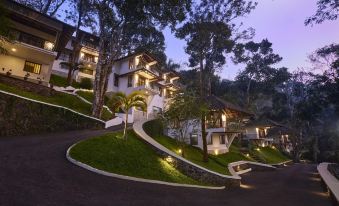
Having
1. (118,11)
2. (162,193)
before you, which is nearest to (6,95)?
(162,193)

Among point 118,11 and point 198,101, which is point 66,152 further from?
point 118,11

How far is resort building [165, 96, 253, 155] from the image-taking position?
34.3 m

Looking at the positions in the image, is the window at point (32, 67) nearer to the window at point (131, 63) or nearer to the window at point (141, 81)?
the window at point (131, 63)

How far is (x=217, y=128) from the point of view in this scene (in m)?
34.9

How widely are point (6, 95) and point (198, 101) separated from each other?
18157 millimetres

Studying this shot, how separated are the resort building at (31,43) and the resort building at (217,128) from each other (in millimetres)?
18564

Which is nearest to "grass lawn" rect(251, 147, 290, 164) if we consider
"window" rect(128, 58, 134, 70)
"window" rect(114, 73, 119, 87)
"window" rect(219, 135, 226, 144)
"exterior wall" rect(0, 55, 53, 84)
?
"window" rect(219, 135, 226, 144)

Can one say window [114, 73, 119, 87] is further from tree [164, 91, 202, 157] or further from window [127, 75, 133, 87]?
tree [164, 91, 202, 157]

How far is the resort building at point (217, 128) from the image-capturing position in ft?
113

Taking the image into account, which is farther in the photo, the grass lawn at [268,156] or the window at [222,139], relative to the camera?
the grass lawn at [268,156]

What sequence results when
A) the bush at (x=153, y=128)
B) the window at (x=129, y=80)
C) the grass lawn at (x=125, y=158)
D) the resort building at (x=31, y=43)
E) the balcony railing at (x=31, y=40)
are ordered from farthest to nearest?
the window at (x=129, y=80)
the bush at (x=153, y=128)
the balcony railing at (x=31, y=40)
the resort building at (x=31, y=43)
the grass lawn at (x=125, y=158)

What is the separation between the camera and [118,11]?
28969 millimetres

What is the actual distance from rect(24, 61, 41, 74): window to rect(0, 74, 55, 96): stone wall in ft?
18.7

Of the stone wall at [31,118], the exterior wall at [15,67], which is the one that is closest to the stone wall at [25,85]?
the exterior wall at [15,67]
